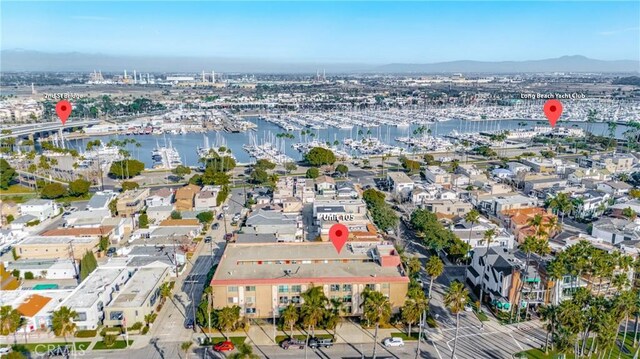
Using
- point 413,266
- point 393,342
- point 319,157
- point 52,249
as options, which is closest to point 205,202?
point 52,249

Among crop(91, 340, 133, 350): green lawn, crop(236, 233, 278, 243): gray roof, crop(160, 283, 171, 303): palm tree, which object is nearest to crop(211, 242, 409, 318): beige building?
crop(160, 283, 171, 303): palm tree

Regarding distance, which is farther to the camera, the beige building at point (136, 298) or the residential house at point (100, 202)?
the residential house at point (100, 202)

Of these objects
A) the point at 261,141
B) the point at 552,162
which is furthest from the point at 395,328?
the point at 261,141

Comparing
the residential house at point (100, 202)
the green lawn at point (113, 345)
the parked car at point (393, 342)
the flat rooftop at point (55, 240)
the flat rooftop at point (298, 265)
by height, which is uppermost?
the flat rooftop at point (298, 265)

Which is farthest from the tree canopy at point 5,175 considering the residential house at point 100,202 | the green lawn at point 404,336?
the green lawn at point 404,336

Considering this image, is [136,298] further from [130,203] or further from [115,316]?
[130,203]

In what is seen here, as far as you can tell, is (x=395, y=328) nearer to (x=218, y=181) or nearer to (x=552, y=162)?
(x=218, y=181)

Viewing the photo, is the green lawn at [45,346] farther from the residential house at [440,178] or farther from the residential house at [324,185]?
the residential house at [440,178]
